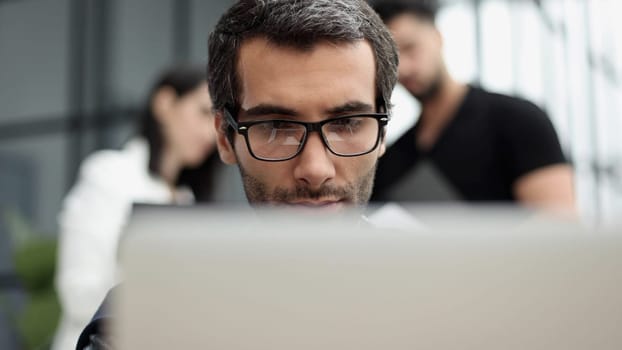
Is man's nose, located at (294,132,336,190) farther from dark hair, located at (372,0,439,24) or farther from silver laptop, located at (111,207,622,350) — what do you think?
dark hair, located at (372,0,439,24)

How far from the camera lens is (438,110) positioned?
2275 mm

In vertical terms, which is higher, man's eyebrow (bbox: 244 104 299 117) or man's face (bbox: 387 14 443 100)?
man's face (bbox: 387 14 443 100)

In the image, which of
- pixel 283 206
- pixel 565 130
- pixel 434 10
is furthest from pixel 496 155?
pixel 565 130

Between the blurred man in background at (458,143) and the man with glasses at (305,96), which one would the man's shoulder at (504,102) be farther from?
the man with glasses at (305,96)

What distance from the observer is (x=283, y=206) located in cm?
114

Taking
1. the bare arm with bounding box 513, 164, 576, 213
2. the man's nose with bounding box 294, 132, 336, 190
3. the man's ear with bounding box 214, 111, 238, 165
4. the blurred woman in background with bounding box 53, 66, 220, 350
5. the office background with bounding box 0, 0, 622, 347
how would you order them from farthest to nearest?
the office background with bounding box 0, 0, 622, 347
the blurred woman in background with bounding box 53, 66, 220, 350
the bare arm with bounding box 513, 164, 576, 213
the man's ear with bounding box 214, 111, 238, 165
the man's nose with bounding box 294, 132, 336, 190

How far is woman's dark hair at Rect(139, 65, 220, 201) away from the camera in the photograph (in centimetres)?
258

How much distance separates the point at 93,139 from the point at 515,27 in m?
3.35

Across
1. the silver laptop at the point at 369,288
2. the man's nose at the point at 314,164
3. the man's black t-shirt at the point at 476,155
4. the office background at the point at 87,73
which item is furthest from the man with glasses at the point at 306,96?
the office background at the point at 87,73

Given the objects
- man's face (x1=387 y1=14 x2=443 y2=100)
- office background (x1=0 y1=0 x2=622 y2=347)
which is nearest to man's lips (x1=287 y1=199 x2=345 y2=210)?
man's face (x1=387 y1=14 x2=443 y2=100)

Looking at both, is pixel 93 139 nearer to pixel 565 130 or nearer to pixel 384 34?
pixel 565 130

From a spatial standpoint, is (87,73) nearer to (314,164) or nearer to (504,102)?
(504,102)

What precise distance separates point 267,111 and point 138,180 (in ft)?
5.22

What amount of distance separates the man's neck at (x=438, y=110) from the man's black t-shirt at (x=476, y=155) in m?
0.02
